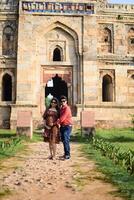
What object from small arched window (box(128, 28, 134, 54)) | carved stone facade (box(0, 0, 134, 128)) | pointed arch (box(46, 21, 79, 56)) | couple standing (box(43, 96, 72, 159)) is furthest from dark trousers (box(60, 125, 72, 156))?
small arched window (box(128, 28, 134, 54))

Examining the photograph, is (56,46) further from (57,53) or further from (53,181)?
(53,181)

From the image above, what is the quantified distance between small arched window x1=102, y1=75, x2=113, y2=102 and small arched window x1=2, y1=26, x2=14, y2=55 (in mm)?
6002

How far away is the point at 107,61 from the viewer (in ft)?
75.2

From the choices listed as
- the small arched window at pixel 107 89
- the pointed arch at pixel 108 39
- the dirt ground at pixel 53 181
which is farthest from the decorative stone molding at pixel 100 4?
the dirt ground at pixel 53 181

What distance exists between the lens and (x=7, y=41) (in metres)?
22.9

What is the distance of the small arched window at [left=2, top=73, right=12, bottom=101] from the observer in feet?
74.5

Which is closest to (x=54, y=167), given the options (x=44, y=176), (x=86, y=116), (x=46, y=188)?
(x=44, y=176)

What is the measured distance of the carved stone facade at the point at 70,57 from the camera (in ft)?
71.4

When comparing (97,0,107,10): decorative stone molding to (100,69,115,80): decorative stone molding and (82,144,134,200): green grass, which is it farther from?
(82,144,134,200): green grass

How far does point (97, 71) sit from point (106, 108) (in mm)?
2332

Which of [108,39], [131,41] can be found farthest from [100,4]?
[131,41]

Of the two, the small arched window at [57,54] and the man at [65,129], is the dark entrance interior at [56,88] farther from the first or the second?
the man at [65,129]

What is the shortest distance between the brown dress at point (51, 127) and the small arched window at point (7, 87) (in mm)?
13514

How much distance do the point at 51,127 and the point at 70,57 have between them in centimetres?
1380
